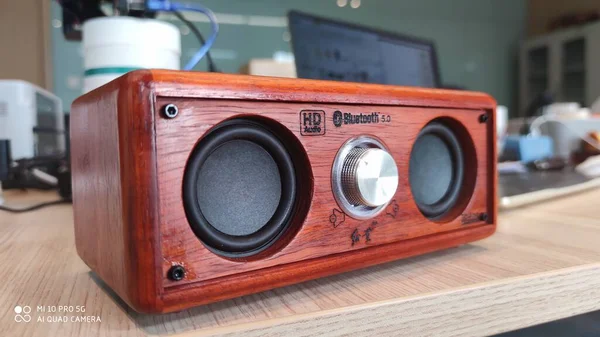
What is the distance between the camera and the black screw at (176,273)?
0.24 meters

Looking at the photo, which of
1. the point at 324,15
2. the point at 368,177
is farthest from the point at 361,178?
the point at 324,15

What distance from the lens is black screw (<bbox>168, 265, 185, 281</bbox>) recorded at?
24 cm

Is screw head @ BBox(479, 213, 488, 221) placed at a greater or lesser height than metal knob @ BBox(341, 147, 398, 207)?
lesser

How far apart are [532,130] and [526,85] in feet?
9.83

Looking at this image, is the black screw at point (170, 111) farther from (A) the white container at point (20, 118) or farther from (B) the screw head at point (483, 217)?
(A) the white container at point (20, 118)

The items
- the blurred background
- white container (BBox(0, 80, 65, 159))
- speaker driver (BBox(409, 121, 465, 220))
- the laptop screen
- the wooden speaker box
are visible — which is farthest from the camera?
the blurred background

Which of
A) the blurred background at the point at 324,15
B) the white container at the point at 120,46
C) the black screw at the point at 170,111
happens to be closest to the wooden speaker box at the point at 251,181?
the black screw at the point at 170,111

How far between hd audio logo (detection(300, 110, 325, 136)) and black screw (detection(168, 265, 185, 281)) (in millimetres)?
106

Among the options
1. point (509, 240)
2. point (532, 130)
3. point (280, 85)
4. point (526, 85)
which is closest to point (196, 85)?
point (280, 85)

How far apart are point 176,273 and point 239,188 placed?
0.21 feet

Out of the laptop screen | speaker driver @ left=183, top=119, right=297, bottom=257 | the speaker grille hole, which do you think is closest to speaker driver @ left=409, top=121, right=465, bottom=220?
the speaker grille hole

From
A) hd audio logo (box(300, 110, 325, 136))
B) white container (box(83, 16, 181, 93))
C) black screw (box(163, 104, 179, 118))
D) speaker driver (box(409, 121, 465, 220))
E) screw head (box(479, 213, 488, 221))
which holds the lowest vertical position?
screw head (box(479, 213, 488, 221))

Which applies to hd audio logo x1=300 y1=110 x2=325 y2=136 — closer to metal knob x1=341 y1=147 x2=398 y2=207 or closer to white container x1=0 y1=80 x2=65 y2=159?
metal knob x1=341 y1=147 x2=398 y2=207

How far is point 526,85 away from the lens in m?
3.84
